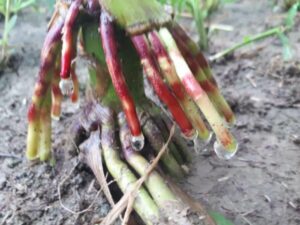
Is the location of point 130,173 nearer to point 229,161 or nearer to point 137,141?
point 137,141

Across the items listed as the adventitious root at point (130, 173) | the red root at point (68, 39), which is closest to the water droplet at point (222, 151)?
the adventitious root at point (130, 173)

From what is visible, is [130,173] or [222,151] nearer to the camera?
[222,151]

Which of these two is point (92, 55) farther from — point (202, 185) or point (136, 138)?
point (202, 185)

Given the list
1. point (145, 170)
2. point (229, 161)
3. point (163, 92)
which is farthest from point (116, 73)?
point (229, 161)

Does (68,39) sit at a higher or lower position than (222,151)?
higher

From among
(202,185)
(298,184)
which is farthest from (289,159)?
(202,185)
